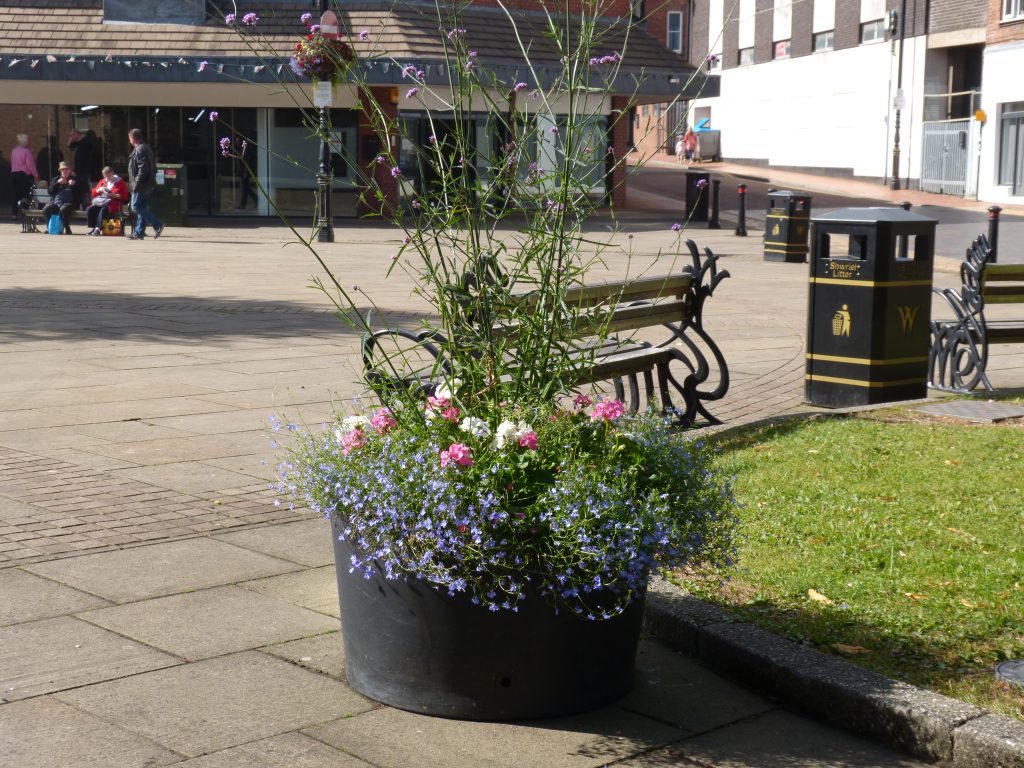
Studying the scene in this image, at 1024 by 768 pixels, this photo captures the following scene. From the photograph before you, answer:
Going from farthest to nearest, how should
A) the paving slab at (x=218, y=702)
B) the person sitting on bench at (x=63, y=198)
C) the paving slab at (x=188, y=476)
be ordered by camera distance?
the person sitting on bench at (x=63, y=198)
the paving slab at (x=188, y=476)
the paving slab at (x=218, y=702)

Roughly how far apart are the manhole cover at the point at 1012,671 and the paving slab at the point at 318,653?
6.36ft

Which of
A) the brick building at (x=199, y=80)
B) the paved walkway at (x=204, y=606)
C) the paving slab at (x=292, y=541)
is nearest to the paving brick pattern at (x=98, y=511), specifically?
the paved walkway at (x=204, y=606)

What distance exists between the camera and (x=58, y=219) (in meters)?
25.7

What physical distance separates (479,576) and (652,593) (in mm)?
1179

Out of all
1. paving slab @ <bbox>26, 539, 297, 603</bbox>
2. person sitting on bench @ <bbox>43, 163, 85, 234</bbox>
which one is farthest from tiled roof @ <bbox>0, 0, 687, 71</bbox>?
paving slab @ <bbox>26, 539, 297, 603</bbox>

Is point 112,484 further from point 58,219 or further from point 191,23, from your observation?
point 191,23

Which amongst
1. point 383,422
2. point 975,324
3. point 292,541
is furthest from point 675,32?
point 383,422

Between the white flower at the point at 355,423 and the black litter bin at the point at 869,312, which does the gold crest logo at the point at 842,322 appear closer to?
the black litter bin at the point at 869,312

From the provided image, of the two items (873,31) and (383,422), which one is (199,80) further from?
(873,31)

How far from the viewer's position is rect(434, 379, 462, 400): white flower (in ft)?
13.2

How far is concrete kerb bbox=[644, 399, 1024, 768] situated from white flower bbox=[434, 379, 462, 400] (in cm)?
108

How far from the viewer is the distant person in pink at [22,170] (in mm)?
29203

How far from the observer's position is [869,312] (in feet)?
28.3

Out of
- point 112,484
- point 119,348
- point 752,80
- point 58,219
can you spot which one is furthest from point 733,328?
point 752,80
